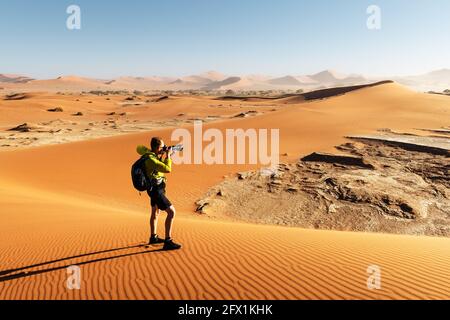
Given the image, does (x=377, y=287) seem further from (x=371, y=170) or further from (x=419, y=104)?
(x=419, y=104)

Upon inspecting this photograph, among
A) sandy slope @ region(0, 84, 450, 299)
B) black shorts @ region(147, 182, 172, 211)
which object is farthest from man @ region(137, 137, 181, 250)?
sandy slope @ region(0, 84, 450, 299)

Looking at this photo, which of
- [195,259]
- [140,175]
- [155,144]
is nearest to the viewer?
[195,259]

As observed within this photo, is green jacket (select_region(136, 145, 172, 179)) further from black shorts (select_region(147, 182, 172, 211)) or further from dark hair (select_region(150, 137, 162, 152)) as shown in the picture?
black shorts (select_region(147, 182, 172, 211))

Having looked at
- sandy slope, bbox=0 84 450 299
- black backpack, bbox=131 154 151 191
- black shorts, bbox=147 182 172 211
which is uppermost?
black backpack, bbox=131 154 151 191

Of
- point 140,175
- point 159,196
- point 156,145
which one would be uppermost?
point 156,145

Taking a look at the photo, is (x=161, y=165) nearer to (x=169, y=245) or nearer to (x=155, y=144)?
(x=155, y=144)

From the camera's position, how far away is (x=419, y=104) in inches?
1133

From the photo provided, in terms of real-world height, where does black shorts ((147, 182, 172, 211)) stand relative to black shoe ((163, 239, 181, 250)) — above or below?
above

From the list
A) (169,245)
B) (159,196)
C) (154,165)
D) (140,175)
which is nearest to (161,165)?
(154,165)

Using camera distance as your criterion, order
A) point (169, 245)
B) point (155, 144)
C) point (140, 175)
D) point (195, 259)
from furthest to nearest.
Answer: point (169, 245)
point (155, 144)
point (140, 175)
point (195, 259)

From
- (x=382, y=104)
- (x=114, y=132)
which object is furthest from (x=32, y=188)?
(x=382, y=104)

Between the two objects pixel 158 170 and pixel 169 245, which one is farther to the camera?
pixel 169 245

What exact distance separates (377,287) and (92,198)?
10.7 m
